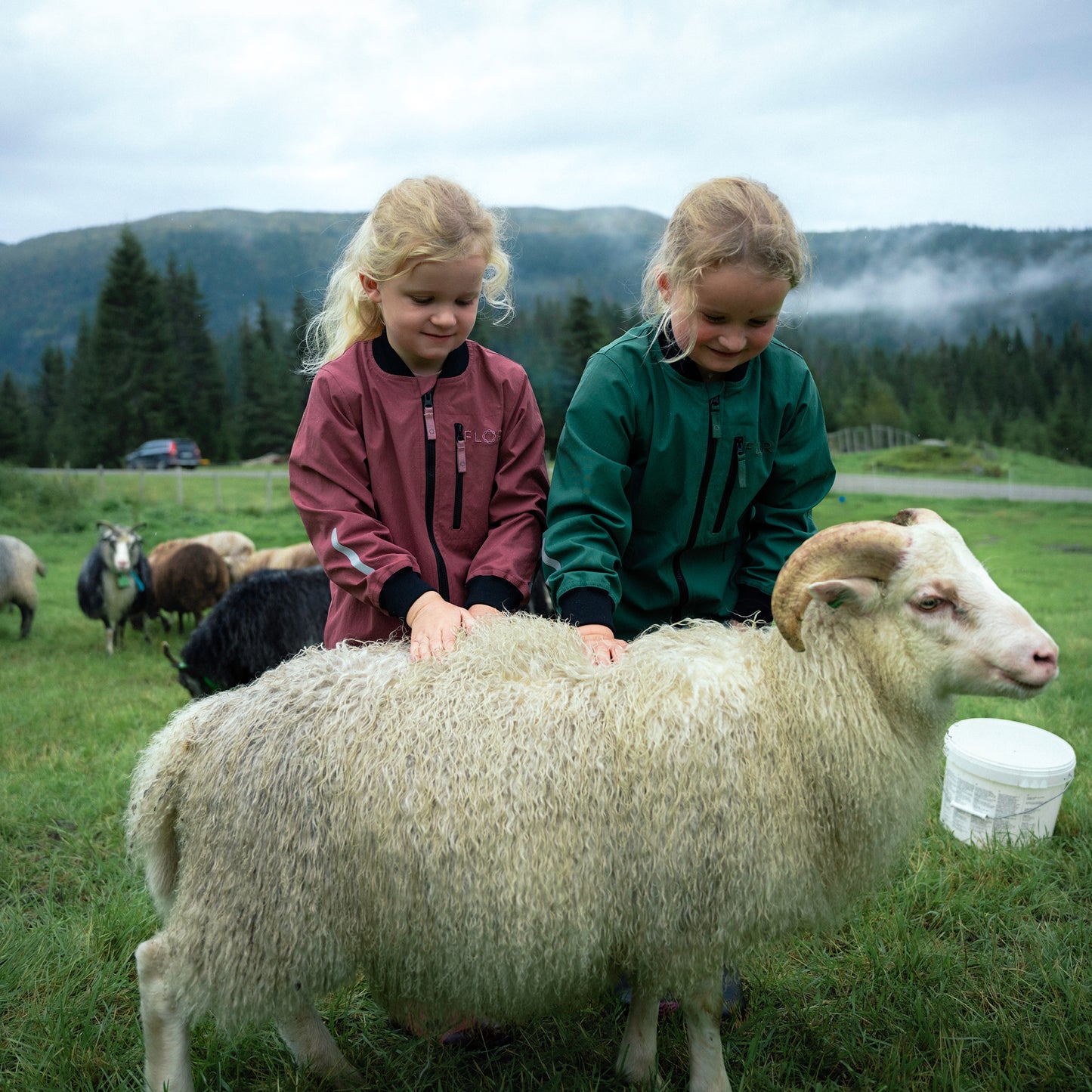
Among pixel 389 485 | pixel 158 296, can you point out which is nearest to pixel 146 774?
pixel 389 485

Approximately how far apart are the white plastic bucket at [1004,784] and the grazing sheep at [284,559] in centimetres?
723

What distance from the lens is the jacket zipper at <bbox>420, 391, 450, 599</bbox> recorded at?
244 centimetres

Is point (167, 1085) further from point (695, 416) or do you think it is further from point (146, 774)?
point (695, 416)

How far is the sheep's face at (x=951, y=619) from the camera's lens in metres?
1.77

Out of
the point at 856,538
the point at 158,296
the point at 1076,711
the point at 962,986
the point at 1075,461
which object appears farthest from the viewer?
the point at 158,296

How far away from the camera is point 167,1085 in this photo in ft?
7.01

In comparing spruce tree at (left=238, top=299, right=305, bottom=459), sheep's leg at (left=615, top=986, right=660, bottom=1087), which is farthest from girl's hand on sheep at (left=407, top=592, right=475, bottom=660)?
spruce tree at (left=238, top=299, right=305, bottom=459)

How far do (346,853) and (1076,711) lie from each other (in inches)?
200

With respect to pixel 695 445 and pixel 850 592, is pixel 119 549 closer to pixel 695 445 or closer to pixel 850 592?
pixel 695 445

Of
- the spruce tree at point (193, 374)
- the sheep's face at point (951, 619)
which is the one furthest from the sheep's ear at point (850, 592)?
the spruce tree at point (193, 374)

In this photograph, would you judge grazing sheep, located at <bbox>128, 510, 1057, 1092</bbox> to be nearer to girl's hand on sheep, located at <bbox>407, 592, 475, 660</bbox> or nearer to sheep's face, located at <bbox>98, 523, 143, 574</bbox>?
girl's hand on sheep, located at <bbox>407, 592, 475, 660</bbox>

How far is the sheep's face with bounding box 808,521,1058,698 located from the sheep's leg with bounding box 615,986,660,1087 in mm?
1313

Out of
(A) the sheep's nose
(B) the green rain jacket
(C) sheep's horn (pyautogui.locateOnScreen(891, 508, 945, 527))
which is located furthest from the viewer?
(B) the green rain jacket

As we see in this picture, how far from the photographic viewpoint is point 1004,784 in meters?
3.37
